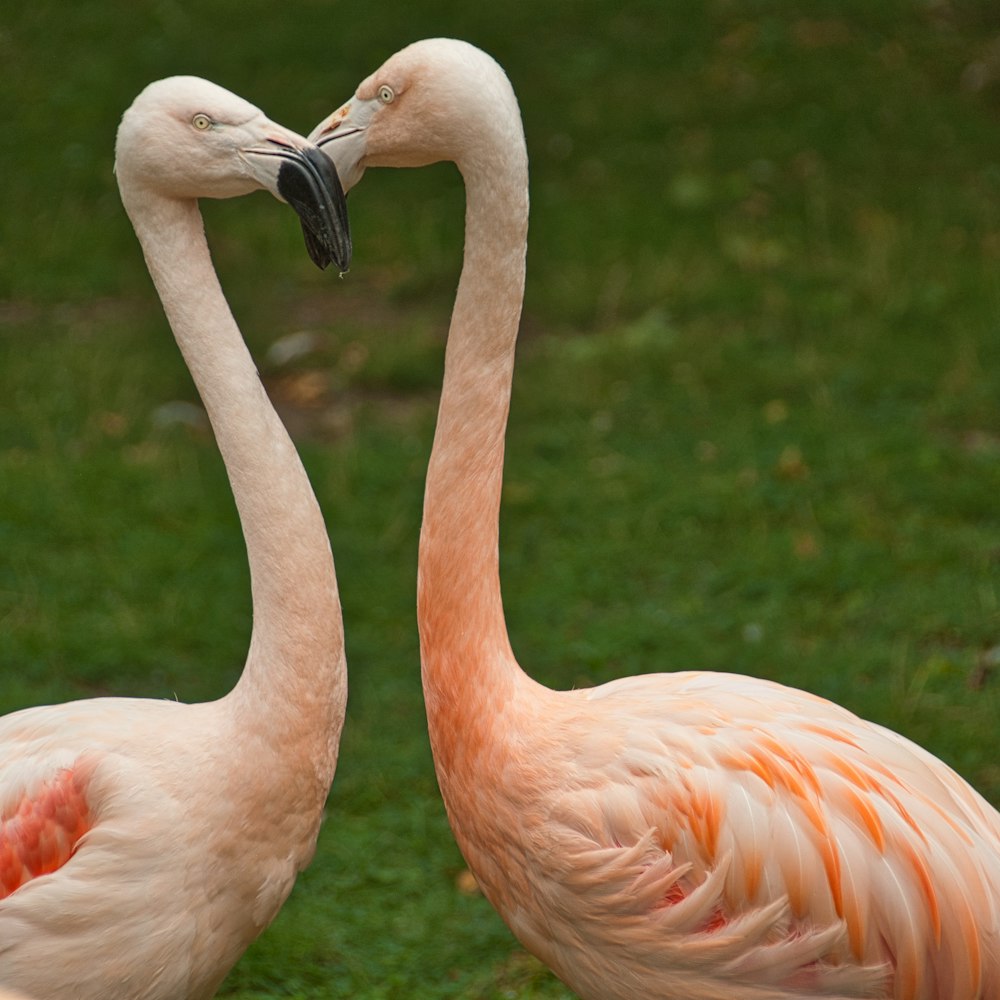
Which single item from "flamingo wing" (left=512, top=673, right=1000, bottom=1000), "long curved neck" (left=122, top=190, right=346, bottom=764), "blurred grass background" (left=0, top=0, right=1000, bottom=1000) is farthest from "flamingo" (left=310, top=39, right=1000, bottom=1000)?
"blurred grass background" (left=0, top=0, right=1000, bottom=1000)

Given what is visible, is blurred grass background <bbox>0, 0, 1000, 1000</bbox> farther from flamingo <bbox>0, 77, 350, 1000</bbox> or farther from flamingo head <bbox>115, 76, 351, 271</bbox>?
flamingo head <bbox>115, 76, 351, 271</bbox>

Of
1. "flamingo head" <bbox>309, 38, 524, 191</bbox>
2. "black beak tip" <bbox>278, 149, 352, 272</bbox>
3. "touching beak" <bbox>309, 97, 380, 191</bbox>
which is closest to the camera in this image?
"black beak tip" <bbox>278, 149, 352, 272</bbox>

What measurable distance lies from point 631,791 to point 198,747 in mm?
890

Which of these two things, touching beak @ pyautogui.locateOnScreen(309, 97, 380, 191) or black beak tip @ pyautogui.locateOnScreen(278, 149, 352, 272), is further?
touching beak @ pyautogui.locateOnScreen(309, 97, 380, 191)

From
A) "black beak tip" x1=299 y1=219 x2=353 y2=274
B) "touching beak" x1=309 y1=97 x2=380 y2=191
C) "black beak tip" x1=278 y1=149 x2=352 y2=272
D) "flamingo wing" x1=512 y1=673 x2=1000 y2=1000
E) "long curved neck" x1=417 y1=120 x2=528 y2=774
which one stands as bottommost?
"flamingo wing" x1=512 y1=673 x2=1000 y2=1000

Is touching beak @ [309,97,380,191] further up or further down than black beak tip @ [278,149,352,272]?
further up

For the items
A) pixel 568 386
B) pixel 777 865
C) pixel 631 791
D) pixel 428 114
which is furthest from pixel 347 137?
pixel 568 386

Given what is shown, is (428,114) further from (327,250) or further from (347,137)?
(327,250)

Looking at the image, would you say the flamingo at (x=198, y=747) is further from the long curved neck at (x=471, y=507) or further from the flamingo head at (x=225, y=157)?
the long curved neck at (x=471, y=507)

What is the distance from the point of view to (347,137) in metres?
3.23

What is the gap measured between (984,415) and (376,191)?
4497mm

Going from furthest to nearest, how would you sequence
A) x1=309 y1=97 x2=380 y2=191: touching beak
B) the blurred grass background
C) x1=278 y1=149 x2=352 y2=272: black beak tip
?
the blurred grass background < x1=309 y1=97 x2=380 y2=191: touching beak < x1=278 y1=149 x2=352 y2=272: black beak tip

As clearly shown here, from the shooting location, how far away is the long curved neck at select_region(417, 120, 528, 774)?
10.7 ft

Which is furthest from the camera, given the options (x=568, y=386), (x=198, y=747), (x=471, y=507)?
(x=568, y=386)
